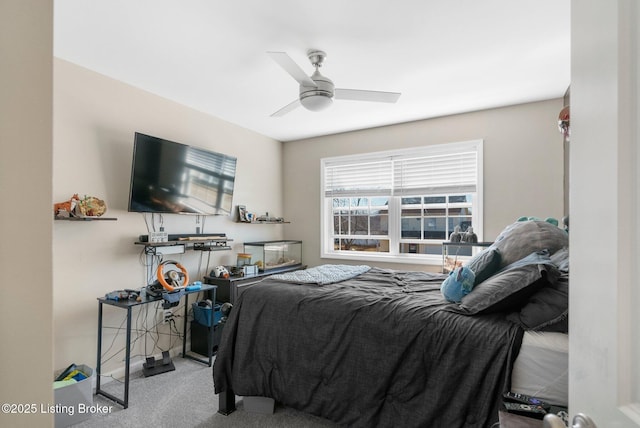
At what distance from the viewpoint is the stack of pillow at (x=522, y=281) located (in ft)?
5.04

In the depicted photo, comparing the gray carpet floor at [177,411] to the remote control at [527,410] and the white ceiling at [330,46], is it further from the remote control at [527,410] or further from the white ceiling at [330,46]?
the white ceiling at [330,46]

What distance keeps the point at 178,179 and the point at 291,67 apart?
67.4 inches

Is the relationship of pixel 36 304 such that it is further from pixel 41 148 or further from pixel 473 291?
pixel 473 291

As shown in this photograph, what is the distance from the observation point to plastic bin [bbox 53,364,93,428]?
2.15 metres

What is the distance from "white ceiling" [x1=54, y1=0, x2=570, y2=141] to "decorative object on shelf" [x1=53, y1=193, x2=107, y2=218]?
1.10 metres

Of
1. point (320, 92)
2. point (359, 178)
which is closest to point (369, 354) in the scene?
point (320, 92)

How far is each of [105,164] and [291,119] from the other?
203 cm

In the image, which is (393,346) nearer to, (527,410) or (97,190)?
(527,410)

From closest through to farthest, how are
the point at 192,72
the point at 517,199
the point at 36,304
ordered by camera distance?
1. the point at 36,304
2. the point at 192,72
3. the point at 517,199

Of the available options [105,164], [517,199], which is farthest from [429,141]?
[105,164]

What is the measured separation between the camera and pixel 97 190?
9.18 feet

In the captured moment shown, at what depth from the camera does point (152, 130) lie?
10.6 feet

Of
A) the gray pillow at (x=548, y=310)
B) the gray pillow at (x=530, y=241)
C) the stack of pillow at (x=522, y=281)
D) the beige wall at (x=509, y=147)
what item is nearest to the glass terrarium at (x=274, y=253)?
the beige wall at (x=509, y=147)

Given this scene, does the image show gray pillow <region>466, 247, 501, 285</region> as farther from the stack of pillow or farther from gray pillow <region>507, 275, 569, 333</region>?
gray pillow <region>507, 275, 569, 333</region>
